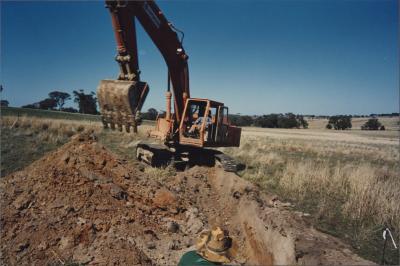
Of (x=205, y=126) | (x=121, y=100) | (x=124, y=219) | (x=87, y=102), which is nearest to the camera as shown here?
(x=124, y=219)

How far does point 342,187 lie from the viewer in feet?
31.3

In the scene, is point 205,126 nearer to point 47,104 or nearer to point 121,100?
point 121,100

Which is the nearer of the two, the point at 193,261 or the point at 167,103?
the point at 193,261

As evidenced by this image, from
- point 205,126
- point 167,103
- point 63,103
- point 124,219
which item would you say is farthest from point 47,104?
point 124,219

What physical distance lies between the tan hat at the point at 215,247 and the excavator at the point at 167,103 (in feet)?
12.8

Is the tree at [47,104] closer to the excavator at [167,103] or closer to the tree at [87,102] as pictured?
the tree at [87,102]

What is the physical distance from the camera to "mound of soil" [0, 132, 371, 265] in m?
4.91

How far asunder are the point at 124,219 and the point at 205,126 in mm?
4509

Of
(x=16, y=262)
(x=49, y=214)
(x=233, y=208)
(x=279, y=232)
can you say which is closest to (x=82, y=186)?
(x=49, y=214)

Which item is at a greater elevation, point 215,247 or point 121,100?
point 121,100

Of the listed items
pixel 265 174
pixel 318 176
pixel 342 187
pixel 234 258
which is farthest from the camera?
pixel 265 174

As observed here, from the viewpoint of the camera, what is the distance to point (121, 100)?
796 cm

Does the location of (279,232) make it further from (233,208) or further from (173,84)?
(173,84)

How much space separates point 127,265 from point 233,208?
3016mm
